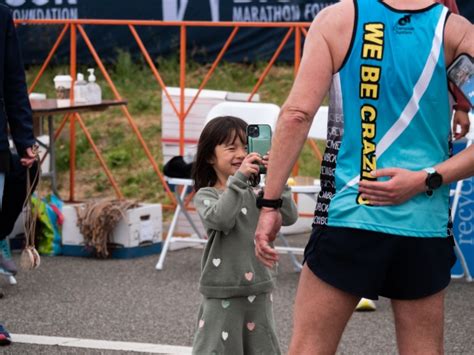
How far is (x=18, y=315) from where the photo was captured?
657 centimetres

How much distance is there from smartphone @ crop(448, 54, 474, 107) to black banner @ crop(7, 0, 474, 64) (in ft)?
30.8

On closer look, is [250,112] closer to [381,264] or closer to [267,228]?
[267,228]

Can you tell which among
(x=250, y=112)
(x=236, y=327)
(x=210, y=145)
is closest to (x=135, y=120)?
(x=250, y=112)

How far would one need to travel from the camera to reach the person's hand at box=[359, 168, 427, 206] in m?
3.19

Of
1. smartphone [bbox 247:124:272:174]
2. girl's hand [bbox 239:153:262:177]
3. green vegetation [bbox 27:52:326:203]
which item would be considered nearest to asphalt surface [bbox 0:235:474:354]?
girl's hand [bbox 239:153:262:177]

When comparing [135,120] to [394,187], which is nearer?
[394,187]

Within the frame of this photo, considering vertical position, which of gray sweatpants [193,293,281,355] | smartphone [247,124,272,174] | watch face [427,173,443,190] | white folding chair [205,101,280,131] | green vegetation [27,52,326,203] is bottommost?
green vegetation [27,52,326,203]

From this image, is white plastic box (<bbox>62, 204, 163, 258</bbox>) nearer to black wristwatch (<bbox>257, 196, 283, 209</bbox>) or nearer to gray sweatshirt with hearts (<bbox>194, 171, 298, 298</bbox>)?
gray sweatshirt with hearts (<bbox>194, 171, 298, 298</bbox>)

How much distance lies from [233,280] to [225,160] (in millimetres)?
514

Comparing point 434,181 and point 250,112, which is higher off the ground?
point 434,181

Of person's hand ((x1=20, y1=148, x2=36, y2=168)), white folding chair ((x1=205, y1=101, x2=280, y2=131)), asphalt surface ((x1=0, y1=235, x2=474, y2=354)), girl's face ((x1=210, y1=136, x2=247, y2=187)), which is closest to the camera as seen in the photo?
girl's face ((x1=210, y1=136, x2=247, y2=187))

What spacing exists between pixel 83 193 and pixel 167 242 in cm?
379

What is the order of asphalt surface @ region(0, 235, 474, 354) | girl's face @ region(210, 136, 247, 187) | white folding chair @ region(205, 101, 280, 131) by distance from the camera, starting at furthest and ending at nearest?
white folding chair @ region(205, 101, 280, 131) < asphalt surface @ region(0, 235, 474, 354) < girl's face @ region(210, 136, 247, 187)

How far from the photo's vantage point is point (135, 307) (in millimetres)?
6758
